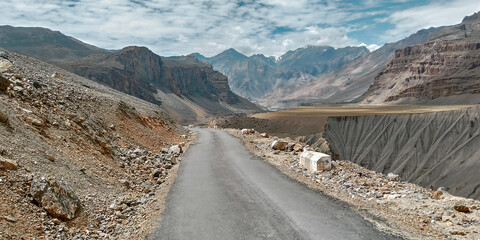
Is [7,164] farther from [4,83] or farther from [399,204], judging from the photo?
[399,204]

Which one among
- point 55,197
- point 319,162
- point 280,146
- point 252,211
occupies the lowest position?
point 252,211

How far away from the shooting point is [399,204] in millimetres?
10047

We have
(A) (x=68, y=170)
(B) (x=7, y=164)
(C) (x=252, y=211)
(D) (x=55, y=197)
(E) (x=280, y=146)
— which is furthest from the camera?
(E) (x=280, y=146)

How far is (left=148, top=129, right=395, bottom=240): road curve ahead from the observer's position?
8086 mm

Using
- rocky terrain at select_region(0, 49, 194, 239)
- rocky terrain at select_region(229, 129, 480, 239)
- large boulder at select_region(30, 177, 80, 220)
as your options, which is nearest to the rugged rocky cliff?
rocky terrain at select_region(229, 129, 480, 239)

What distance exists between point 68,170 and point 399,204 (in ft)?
37.4

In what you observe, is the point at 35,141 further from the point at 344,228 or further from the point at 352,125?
the point at 352,125

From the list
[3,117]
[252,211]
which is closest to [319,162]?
[252,211]

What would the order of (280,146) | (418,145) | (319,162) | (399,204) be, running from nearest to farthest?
(399,204), (319,162), (280,146), (418,145)

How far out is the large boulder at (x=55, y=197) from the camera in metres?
7.84

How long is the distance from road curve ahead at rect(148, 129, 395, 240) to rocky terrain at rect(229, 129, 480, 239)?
25.8 inches

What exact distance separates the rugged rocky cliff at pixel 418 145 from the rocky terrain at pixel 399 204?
161 feet

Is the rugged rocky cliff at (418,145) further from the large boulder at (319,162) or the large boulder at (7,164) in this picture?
the large boulder at (7,164)

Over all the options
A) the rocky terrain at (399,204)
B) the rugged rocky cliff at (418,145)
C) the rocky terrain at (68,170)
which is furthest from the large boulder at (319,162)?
the rugged rocky cliff at (418,145)
